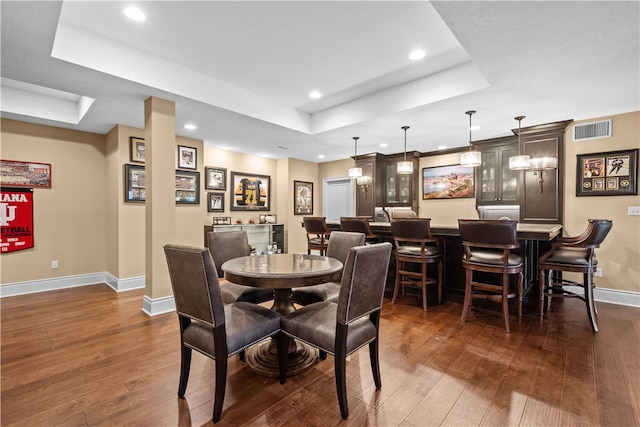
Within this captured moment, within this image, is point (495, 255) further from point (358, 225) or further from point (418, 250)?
point (358, 225)

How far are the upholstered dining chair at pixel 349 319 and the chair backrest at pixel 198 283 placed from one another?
20.0 inches

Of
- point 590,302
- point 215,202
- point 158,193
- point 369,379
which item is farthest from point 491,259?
point 215,202

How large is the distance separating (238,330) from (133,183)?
3.71 meters

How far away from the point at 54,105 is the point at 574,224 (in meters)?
7.58

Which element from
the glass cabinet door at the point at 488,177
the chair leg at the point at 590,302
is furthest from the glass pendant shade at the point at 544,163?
the chair leg at the point at 590,302

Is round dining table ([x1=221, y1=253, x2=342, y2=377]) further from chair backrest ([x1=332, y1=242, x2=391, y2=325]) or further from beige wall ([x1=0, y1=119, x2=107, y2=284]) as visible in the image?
beige wall ([x1=0, y1=119, x2=107, y2=284])

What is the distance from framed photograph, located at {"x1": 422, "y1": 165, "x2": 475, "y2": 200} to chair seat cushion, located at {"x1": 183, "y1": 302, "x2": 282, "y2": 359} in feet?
16.5

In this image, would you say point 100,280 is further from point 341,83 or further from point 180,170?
point 341,83

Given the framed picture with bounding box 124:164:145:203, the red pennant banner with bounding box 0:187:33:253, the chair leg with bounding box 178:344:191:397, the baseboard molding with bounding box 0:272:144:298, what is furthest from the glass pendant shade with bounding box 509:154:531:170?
the red pennant banner with bounding box 0:187:33:253

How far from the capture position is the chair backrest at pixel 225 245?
2.77 metres

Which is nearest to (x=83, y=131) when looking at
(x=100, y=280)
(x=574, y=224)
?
(x=100, y=280)

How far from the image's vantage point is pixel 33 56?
8.02ft

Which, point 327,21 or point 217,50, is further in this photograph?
point 217,50

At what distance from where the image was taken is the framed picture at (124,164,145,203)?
4254 millimetres
